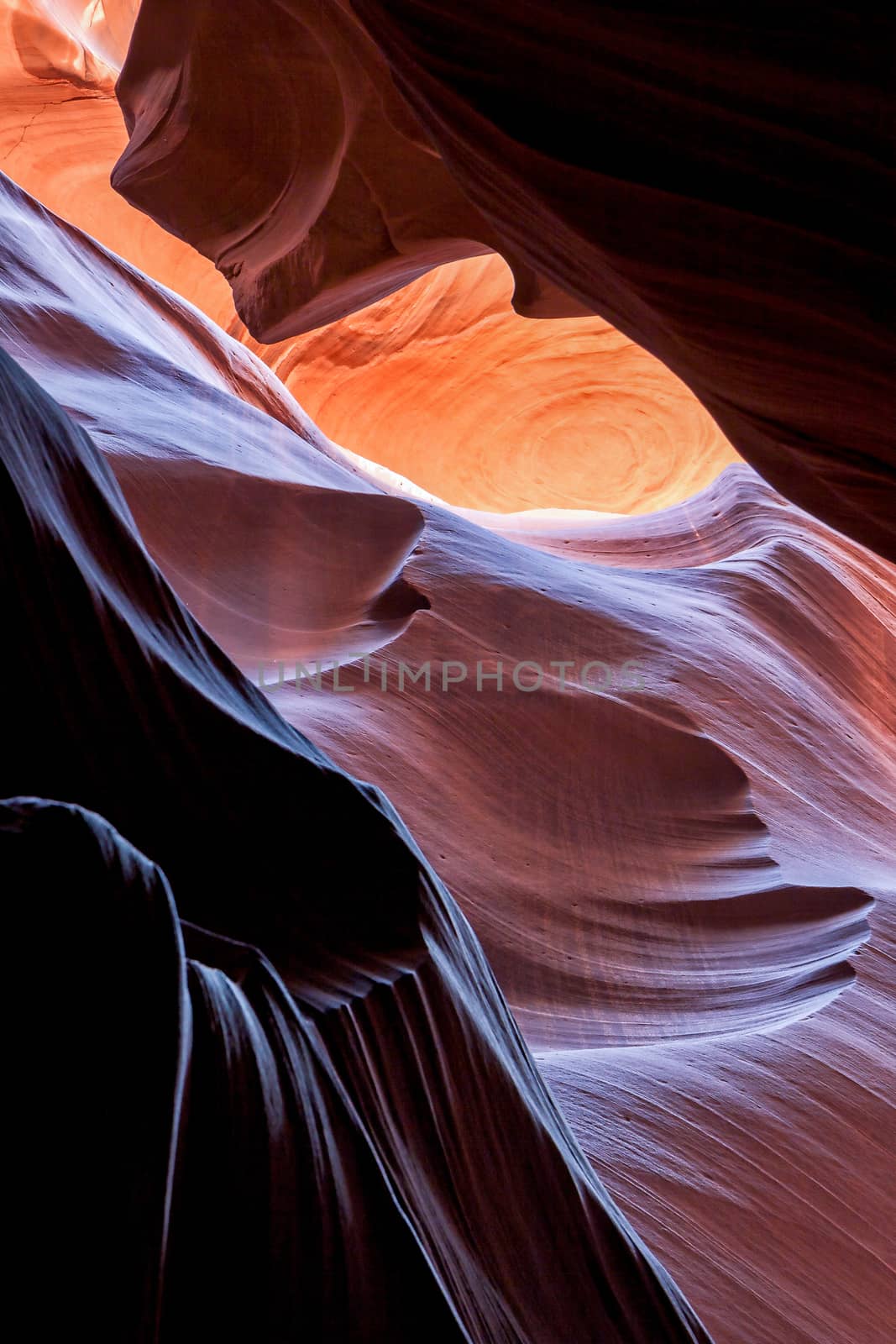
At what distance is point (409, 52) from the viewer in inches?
52.5

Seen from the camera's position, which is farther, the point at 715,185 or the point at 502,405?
the point at 502,405

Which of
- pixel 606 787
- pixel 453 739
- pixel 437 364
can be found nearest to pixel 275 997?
Answer: pixel 453 739

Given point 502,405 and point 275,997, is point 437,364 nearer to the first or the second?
point 502,405

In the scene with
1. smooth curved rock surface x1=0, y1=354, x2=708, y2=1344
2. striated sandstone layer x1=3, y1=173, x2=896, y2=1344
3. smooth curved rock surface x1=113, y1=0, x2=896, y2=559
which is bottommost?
striated sandstone layer x1=3, y1=173, x2=896, y2=1344

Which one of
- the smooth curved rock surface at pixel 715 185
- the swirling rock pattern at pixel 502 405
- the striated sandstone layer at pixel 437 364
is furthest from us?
the swirling rock pattern at pixel 502 405

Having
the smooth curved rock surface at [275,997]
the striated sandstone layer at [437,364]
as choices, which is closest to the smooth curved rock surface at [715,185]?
the smooth curved rock surface at [275,997]

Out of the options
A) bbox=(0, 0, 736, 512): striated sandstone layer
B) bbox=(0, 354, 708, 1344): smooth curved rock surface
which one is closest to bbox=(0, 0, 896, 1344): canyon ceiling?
bbox=(0, 354, 708, 1344): smooth curved rock surface

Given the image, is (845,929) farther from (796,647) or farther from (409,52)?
(409,52)

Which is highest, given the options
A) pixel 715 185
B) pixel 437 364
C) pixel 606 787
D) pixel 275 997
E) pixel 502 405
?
pixel 715 185

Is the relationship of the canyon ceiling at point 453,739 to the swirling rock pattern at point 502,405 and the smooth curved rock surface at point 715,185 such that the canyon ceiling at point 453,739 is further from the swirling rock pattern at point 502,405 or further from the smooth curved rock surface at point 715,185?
the swirling rock pattern at point 502,405

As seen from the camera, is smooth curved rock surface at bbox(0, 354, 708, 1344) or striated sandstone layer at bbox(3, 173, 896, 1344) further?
striated sandstone layer at bbox(3, 173, 896, 1344)

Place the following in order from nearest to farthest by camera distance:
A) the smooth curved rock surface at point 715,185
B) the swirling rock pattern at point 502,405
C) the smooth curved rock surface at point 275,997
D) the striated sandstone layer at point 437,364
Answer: the smooth curved rock surface at point 275,997 → the smooth curved rock surface at point 715,185 → the striated sandstone layer at point 437,364 → the swirling rock pattern at point 502,405

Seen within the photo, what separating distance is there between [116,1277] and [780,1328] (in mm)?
1082

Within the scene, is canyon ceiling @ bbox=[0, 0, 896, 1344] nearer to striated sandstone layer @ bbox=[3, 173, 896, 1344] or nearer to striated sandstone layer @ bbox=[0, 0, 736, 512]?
striated sandstone layer @ bbox=[3, 173, 896, 1344]
